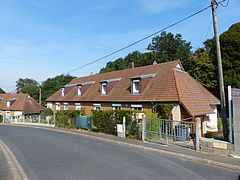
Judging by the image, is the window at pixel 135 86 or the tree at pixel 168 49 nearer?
the window at pixel 135 86

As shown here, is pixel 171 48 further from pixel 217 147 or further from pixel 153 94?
pixel 217 147

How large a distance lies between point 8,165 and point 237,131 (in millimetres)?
8974

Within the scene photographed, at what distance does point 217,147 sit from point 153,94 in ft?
29.5

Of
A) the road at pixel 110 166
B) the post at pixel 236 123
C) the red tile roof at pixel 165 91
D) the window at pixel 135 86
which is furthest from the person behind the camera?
the window at pixel 135 86

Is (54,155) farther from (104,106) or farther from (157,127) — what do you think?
(104,106)

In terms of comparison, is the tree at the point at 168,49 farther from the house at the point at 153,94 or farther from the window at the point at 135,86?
the window at the point at 135,86

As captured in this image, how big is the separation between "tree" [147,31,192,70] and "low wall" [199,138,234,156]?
30551mm

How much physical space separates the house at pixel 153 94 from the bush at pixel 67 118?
3595 mm

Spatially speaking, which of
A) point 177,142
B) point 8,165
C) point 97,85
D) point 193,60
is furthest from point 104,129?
point 193,60

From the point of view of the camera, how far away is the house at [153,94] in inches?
597

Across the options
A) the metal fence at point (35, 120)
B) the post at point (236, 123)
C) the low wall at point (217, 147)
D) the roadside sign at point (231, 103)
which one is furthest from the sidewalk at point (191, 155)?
the metal fence at point (35, 120)

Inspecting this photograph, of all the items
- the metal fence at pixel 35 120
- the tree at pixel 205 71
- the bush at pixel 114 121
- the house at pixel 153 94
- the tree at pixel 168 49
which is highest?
the tree at pixel 168 49

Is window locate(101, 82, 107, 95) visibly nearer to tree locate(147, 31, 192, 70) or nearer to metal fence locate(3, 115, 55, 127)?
Answer: metal fence locate(3, 115, 55, 127)

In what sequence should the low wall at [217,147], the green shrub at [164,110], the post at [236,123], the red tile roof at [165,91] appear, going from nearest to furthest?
the post at [236,123], the low wall at [217,147], the green shrub at [164,110], the red tile roof at [165,91]
